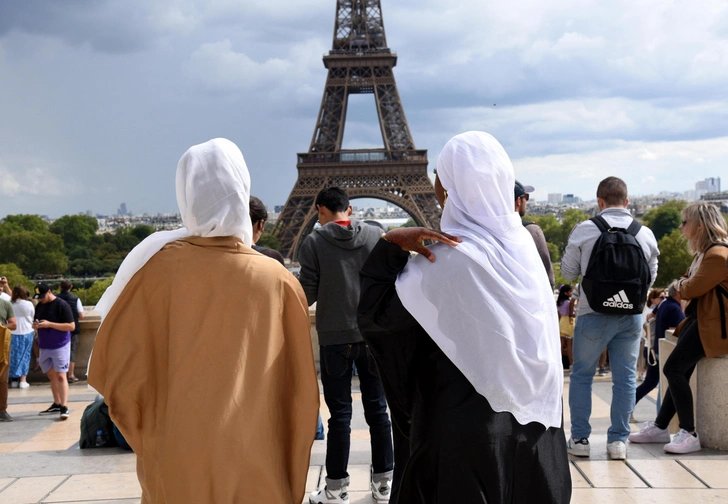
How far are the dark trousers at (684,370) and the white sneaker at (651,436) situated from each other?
0.28 meters

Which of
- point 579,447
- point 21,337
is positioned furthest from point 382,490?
point 21,337

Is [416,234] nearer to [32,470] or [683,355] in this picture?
[683,355]

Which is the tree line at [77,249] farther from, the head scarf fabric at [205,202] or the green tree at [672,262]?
the head scarf fabric at [205,202]

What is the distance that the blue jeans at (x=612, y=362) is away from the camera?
4898 millimetres

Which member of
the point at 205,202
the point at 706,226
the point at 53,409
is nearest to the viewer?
the point at 205,202

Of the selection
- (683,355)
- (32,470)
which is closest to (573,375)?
(683,355)

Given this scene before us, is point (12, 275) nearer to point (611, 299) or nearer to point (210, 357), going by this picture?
point (611, 299)

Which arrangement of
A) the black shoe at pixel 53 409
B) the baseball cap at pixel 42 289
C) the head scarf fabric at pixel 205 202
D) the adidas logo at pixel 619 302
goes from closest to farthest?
the head scarf fabric at pixel 205 202 < the adidas logo at pixel 619 302 < the black shoe at pixel 53 409 < the baseball cap at pixel 42 289

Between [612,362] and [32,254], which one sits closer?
[612,362]

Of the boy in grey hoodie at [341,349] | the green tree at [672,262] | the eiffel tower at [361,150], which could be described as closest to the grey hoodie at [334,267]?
the boy in grey hoodie at [341,349]

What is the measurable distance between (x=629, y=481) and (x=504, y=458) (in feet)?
7.76

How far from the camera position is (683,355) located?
204 inches

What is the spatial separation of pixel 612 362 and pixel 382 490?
176 centimetres

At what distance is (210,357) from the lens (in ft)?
8.77
